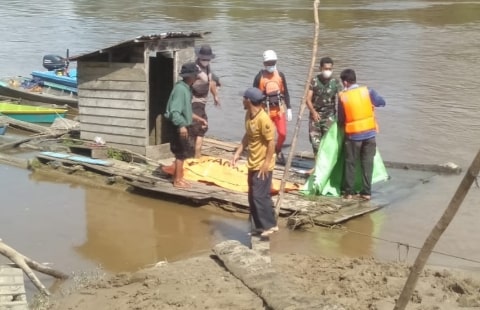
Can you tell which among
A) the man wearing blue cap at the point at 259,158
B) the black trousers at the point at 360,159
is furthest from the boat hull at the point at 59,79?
Answer: the man wearing blue cap at the point at 259,158

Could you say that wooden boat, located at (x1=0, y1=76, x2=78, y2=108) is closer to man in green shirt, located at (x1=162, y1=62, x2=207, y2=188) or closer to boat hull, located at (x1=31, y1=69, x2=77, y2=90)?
boat hull, located at (x1=31, y1=69, x2=77, y2=90)

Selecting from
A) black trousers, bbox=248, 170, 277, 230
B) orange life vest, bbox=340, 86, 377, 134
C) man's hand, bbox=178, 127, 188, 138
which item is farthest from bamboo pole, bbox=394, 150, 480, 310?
man's hand, bbox=178, 127, 188, 138

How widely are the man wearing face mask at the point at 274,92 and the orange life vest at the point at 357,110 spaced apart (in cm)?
102

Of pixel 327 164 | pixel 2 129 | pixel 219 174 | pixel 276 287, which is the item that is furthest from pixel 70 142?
pixel 276 287

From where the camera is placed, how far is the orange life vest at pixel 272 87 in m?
9.99

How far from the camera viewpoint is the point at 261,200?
7.86m

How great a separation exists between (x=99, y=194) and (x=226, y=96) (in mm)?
8431

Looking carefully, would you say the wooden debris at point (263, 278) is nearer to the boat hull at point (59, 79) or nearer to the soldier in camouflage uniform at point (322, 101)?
the soldier in camouflage uniform at point (322, 101)

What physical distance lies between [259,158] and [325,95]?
2849 mm

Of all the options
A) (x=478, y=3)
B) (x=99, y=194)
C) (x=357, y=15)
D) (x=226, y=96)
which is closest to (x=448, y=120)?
(x=226, y=96)

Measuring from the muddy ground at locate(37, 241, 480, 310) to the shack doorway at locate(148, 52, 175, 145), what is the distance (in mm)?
4900

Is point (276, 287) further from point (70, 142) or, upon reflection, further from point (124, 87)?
point (70, 142)

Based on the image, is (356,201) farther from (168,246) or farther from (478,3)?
(478,3)

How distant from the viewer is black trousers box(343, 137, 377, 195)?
9.48 m
